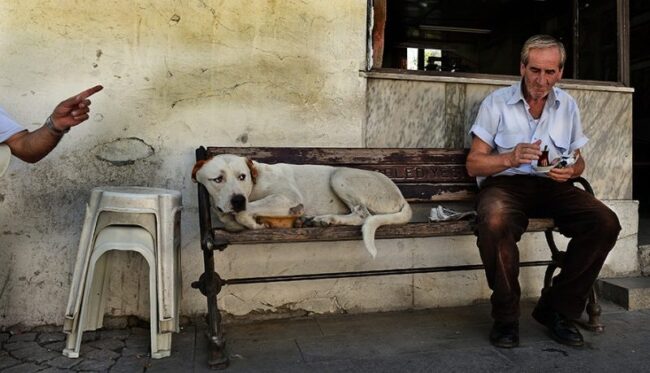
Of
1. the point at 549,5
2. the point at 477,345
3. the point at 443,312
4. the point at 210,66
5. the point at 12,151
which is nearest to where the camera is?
the point at 12,151

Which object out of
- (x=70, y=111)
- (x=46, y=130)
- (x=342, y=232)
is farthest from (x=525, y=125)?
(x=46, y=130)

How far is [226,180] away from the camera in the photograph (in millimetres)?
2572

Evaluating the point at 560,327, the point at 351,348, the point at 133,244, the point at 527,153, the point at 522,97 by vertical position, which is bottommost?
the point at 351,348

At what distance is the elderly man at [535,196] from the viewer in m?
2.70

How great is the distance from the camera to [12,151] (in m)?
2.36

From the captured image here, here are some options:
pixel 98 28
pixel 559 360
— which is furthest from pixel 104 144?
pixel 559 360

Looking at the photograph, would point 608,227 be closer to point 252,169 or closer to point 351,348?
point 351,348

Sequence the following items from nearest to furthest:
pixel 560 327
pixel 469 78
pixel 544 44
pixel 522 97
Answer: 1. pixel 560 327
2. pixel 544 44
3. pixel 522 97
4. pixel 469 78

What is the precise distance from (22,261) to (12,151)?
93 centimetres

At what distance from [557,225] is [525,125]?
63 cm

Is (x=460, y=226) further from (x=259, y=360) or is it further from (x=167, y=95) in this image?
(x=167, y=95)

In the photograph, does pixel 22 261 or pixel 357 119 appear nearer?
pixel 22 261

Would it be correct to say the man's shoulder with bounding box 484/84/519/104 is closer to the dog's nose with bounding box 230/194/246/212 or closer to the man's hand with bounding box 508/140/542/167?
the man's hand with bounding box 508/140/542/167

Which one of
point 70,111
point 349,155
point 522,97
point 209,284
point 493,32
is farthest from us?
point 493,32
